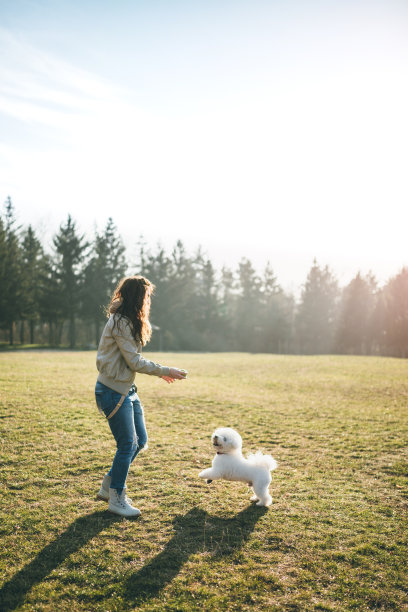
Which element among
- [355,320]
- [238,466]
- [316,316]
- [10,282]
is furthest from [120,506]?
[316,316]

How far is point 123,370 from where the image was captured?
4414 mm

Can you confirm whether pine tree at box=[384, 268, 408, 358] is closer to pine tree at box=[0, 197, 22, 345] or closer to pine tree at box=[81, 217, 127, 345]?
pine tree at box=[81, 217, 127, 345]

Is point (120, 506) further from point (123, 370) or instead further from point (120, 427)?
point (123, 370)

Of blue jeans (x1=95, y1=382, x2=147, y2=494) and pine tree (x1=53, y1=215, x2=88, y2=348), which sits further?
pine tree (x1=53, y1=215, x2=88, y2=348)

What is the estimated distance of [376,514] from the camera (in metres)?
4.90

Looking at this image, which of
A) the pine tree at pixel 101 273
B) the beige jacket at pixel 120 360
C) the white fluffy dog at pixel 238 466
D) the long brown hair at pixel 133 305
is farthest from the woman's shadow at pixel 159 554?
the pine tree at pixel 101 273

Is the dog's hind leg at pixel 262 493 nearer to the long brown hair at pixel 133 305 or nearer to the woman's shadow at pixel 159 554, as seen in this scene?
the woman's shadow at pixel 159 554

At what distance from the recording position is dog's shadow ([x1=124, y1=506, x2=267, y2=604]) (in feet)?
11.2

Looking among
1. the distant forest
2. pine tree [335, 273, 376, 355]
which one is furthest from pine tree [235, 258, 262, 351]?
pine tree [335, 273, 376, 355]

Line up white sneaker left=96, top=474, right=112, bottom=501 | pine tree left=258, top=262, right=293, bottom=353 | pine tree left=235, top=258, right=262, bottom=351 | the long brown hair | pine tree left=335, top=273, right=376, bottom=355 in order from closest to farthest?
the long brown hair → white sneaker left=96, top=474, right=112, bottom=501 → pine tree left=335, top=273, right=376, bottom=355 → pine tree left=258, top=262, right=293, bottom=353 → pine tree left=235, top=258, right=262, bottom=351

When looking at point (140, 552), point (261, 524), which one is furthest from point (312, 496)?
point (140, 552)

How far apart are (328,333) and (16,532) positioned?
61.2 meters

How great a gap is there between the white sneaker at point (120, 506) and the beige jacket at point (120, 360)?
114 cm

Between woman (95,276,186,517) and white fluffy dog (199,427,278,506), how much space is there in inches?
36.9
